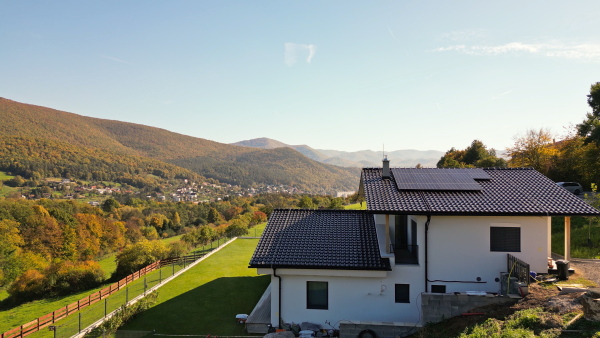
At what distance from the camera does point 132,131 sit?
170750 mm

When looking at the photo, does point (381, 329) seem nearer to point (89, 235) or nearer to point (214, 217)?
point (89, 235)

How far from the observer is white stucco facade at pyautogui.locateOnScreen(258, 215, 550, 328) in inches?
429

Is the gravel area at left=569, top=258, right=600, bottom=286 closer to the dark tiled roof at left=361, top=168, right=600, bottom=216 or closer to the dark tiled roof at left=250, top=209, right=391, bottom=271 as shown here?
the dark tiled roof at left=361, top=168, right=600, bottom=216

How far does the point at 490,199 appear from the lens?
11.6 metres

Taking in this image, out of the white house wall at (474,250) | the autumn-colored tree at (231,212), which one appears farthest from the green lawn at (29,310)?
the autumn-colored tree at (231,212)

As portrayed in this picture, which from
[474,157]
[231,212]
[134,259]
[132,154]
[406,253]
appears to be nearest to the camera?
[406,253]

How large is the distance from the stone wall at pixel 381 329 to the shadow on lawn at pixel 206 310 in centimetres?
403

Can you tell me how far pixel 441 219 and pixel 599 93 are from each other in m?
28.8

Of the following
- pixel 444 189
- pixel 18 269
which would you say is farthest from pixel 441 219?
pixel 18 269

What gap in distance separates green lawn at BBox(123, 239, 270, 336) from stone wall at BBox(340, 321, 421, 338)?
4.03m

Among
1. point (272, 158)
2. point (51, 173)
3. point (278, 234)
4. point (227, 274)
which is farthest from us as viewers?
point (272, 158)

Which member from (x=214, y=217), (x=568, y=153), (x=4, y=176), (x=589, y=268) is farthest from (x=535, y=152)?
(x=4, y=176)

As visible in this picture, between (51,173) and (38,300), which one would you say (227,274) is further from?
(51,173)

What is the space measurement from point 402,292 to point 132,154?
154570mm
